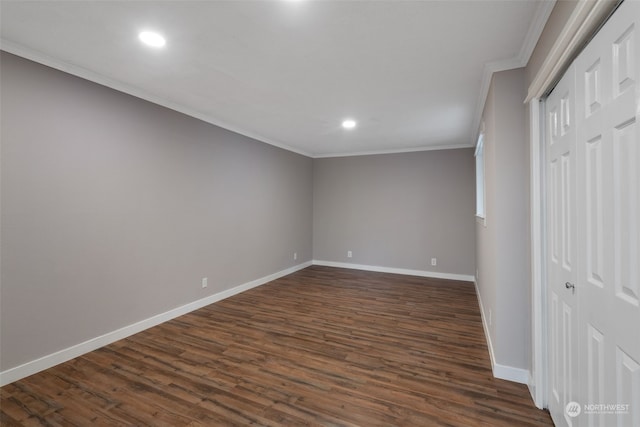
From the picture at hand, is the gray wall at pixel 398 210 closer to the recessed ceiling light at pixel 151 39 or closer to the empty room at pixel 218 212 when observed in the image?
the empty room at pixel 218 212

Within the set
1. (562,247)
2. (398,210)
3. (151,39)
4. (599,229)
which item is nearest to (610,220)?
(599,229)

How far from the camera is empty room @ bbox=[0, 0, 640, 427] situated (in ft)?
4.12

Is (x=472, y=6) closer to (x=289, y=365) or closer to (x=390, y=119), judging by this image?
(x=390, y=119)

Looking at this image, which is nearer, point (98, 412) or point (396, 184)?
point (98, 412)

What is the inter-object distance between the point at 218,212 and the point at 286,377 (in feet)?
8.19

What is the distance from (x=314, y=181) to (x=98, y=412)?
5.23 metres

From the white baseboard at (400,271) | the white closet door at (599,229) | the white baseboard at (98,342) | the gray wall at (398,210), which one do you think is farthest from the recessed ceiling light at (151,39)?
the white baseboard at (400,271)

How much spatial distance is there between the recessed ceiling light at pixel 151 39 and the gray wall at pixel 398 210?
445cm

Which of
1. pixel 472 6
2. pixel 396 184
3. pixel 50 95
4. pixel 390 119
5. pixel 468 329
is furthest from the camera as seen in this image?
pixel 396 184

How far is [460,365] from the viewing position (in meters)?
2.37

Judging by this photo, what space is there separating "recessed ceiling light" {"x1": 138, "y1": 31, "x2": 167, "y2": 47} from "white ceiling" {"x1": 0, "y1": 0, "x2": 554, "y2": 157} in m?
0.05

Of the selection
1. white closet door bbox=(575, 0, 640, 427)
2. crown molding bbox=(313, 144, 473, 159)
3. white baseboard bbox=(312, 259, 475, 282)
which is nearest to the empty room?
white closet door bbox=(575, 0, 640, 427)

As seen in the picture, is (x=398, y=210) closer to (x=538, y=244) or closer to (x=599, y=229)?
(x=538, y=244)

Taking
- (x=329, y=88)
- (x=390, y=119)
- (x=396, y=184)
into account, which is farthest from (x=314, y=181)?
(x=329, y=88)
